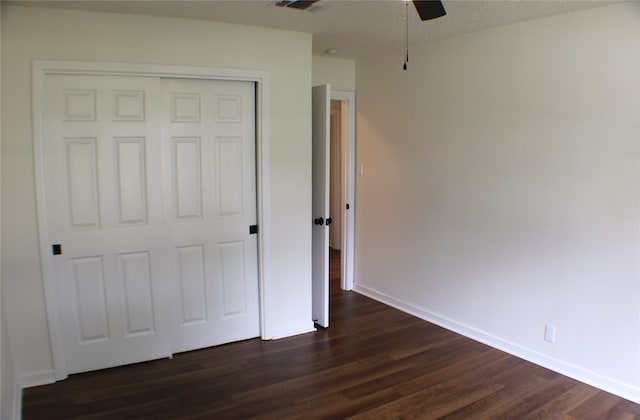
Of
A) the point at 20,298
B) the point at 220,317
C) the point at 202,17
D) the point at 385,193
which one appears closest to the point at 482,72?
the point at 385,193

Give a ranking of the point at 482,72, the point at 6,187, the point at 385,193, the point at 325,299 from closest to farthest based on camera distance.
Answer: the point at 6,187 → the point at 482,72 → the point at 325,299 → the point at 385,193

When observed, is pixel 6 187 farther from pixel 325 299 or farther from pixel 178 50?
pixel 325 299

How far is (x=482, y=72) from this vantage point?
3.52m

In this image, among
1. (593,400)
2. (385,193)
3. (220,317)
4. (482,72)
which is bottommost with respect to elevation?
A: (593,400)

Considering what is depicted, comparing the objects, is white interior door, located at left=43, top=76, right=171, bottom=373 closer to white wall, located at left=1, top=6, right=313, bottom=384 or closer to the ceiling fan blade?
white wall, located at left=1, top=6, right=313, bottom=384

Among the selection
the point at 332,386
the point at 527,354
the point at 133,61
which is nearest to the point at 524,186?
the point at 527,354

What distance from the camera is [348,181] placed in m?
4.91

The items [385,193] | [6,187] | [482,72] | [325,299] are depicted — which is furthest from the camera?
[385,193]

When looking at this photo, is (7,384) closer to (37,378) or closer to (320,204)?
(37,378)

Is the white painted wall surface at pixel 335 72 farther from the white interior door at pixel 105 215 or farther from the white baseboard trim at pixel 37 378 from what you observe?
the white baseboard trim at pixel 37 378

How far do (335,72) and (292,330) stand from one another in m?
2.61

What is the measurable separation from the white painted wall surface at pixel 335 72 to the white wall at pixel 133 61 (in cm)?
95

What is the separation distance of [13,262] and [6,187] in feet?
1.58

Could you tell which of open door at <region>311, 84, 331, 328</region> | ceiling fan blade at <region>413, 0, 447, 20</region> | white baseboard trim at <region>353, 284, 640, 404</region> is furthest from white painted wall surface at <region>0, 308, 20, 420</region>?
white baseboard trim at <region>353, 284, 640, 404</region>
